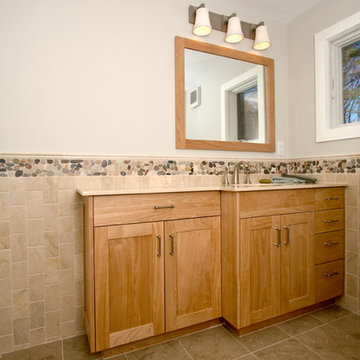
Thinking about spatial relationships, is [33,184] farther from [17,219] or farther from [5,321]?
[5,321]

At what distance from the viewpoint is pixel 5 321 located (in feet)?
4.94

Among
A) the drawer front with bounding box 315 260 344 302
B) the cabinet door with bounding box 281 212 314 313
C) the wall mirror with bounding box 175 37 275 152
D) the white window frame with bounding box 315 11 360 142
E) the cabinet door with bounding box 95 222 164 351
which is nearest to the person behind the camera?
the cabinet door with bounding box 95 222 164 351

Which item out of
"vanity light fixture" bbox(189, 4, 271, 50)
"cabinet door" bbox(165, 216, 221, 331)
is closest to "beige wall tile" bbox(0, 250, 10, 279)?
"cabinet door" bbox(165, 216, 221, 331)

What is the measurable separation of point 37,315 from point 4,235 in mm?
534

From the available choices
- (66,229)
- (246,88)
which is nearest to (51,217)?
(66,229)

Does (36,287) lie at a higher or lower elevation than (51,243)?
lower

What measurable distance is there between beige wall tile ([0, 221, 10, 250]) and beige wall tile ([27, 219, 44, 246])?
105 millimetres

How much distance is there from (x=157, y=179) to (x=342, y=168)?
1.46 m

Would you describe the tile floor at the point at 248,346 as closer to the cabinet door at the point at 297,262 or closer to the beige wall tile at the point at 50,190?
the cabinet door at the point at 297,262

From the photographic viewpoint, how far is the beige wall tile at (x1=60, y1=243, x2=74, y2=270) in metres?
1.63

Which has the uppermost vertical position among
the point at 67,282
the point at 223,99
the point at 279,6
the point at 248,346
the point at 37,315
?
the point at 279,6

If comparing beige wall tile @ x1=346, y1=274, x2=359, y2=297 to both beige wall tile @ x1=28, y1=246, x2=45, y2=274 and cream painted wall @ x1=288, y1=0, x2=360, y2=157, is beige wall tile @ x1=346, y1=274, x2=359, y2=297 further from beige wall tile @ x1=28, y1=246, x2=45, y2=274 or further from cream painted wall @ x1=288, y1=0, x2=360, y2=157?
beige wall tile @ x1=28, y1=246, x2=45, y2=274

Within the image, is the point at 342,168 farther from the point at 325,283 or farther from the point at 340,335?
the point at 340,335

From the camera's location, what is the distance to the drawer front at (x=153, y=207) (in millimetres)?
1378
